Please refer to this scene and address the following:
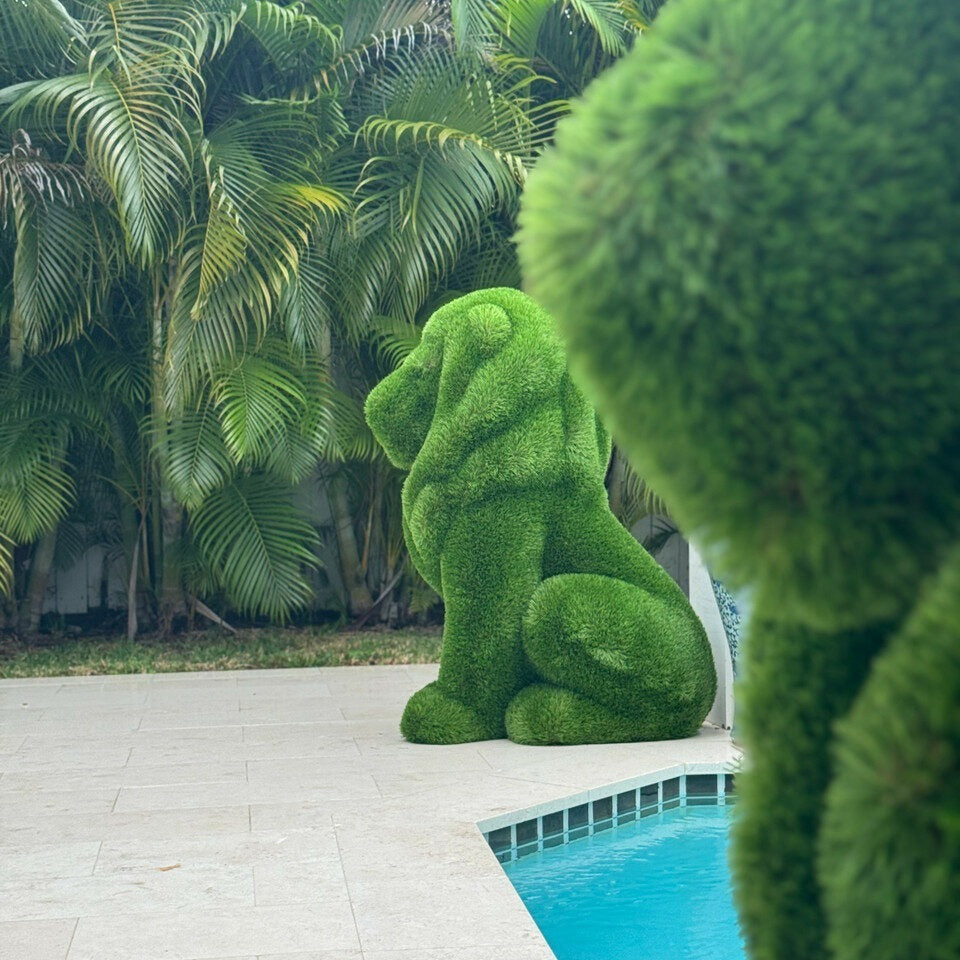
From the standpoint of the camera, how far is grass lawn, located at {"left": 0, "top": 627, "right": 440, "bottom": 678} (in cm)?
856

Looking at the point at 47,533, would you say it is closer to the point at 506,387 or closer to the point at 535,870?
the point at 506,387

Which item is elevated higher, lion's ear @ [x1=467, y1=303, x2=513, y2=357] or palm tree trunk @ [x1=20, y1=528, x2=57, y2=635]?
lion's ear @ [x1=467, y1=303, x2=513, y2=357]

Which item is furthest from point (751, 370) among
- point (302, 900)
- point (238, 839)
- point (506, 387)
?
point (506, 387)

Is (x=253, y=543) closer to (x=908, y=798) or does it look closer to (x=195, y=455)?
(x=195, y=455)

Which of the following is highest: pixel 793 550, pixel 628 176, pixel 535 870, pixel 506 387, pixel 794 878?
pixel 506 387

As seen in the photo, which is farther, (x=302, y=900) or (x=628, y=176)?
(x=302, y=900)

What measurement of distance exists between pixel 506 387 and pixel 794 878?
4.38 m

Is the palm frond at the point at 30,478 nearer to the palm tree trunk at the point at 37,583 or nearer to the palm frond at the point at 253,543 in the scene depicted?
the palm tree trunk at the point at 37,583

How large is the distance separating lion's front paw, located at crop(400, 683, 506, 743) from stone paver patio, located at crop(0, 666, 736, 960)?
8 centimetres

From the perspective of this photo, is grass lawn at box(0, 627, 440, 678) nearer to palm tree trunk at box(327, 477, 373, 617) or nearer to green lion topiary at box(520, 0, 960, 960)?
palm tree trunk at box(327, 477, 373, 617)

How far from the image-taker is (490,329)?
545cm

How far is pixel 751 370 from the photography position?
88 centimetres

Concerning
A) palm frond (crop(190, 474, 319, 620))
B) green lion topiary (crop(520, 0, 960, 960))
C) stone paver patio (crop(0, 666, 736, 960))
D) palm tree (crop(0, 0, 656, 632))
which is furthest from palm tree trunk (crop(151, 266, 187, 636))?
green lion topiary (crop(520, 0, 960, 960))

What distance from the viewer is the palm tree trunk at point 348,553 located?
10180 mm
